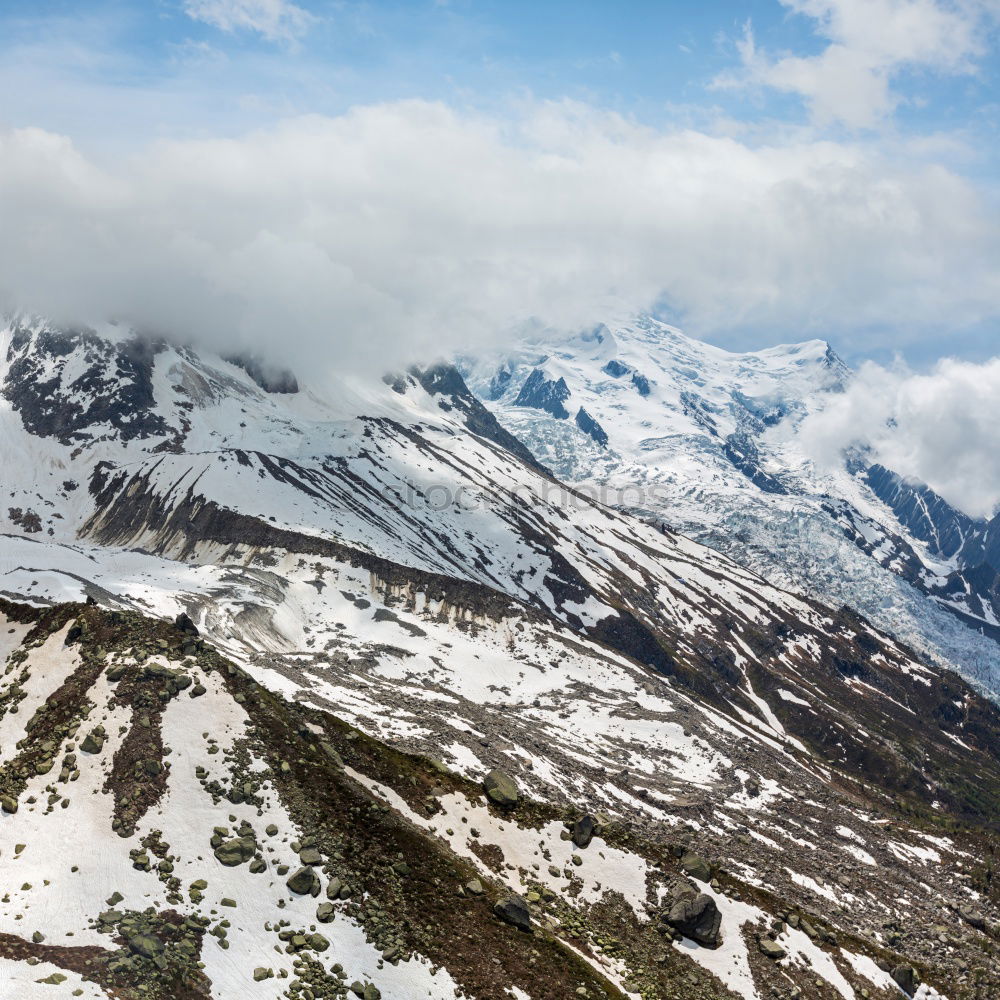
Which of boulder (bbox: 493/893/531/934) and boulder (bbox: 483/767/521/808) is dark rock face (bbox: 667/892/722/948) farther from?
boulder (bbox: 483/767/521/808)

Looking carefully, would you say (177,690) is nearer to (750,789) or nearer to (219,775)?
(219,775)

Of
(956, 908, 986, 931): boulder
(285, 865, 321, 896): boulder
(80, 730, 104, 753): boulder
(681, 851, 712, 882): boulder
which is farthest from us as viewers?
(956, 908, 986, 931): boulder

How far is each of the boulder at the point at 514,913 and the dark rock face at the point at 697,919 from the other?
13996 mm

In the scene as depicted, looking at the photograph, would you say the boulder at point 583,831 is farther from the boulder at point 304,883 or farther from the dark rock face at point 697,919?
the boulder at point 304,883

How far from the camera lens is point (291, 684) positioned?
122 meters

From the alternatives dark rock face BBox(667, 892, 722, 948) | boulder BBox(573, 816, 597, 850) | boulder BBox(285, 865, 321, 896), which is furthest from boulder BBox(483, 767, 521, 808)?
boulder BBox(285, 865, 321, 896)

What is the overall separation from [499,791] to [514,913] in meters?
15.9

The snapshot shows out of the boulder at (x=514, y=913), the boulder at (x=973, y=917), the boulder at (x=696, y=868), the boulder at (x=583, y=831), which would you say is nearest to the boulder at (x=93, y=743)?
the boulder at (x=514, y=913)

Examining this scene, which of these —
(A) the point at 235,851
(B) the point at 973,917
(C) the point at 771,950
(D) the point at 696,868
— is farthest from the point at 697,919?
(B) the point at 973,917

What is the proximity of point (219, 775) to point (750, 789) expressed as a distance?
119359 mm

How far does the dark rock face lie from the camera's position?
57.7 meters

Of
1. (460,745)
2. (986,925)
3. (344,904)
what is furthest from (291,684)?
(986,925)

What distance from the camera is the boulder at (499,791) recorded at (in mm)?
66062

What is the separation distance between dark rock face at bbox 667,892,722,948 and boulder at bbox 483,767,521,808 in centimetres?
1534
